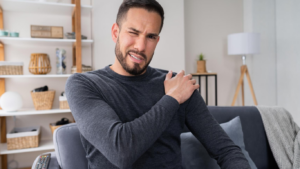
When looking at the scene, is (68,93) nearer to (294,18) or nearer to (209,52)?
(209,52)

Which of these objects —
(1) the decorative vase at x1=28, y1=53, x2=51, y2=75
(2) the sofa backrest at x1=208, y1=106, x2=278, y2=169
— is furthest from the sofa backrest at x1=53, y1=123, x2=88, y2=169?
(1) the decorative vase at x1=28, y1=53, x2=51, y2=75

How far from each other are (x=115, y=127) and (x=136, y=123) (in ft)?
0.24

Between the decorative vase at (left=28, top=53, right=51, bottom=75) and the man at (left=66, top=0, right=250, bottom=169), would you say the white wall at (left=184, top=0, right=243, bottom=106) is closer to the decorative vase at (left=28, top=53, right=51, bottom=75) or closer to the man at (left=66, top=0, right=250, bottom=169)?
the decorative vase at (left=28, top=53, right=51, bottom=75)

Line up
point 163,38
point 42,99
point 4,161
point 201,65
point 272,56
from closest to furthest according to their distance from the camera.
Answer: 1. point 42,99
2. point 4,161
3. point 163,38
4. point 201,65
5. point 272,56

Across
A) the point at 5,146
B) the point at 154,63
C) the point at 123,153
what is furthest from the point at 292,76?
the point at 5,146

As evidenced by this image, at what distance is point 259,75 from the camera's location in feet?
12.1

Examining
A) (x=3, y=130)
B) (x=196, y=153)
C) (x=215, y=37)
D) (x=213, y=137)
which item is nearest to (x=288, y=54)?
(x=215, y=37)

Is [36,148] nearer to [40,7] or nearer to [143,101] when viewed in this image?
[40,7]

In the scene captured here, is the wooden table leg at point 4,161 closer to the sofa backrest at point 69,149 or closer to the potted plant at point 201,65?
the sofa backrest at point 69,149

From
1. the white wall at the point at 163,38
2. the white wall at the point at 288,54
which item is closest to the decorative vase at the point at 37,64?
the white wall at the point at 163,38

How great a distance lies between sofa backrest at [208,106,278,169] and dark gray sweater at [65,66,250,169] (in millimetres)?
591

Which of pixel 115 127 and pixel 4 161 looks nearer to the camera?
pixel 115 127

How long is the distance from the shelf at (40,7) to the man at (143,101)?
5.53 ft

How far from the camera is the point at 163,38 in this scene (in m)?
3.09
